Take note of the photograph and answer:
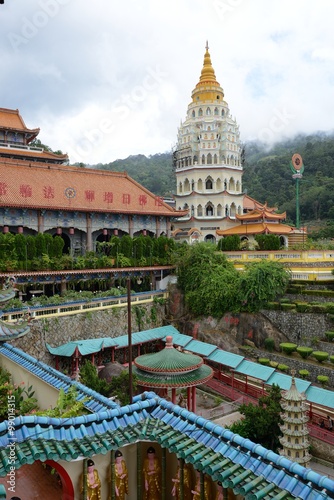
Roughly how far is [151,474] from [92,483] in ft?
3.22

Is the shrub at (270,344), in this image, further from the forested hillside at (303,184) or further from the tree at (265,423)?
the forested hillside at (303,184)

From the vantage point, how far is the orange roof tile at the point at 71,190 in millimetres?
26531

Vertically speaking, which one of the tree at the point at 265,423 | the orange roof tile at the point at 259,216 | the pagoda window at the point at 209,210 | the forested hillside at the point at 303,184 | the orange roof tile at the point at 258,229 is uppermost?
the forested hillside at the point at 303,184

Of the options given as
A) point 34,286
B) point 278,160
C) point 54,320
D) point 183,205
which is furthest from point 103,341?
point 278,160

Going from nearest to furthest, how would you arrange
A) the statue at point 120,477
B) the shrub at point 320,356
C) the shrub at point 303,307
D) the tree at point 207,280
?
1. the statue at point 120,477
2. the shrub at point 320,356
3. the shrub at point 303,307
4. the tree at point 207,280

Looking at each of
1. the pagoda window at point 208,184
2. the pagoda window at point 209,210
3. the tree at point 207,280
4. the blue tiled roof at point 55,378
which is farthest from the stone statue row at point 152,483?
A: the pagoda window at point 208,184

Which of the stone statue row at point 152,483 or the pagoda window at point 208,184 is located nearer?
the stone statue row at point 152,483

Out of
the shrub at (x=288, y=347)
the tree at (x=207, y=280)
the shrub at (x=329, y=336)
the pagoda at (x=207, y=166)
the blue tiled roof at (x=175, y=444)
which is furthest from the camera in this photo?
the pagoda at (x=207, y=166)

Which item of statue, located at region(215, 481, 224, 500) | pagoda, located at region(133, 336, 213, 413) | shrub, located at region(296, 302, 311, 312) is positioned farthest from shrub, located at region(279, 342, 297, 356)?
statue, located at region(215, 481, 224, 500)

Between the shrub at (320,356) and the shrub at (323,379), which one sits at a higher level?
the shrub at (320,356)

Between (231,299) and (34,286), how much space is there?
38.4 feet

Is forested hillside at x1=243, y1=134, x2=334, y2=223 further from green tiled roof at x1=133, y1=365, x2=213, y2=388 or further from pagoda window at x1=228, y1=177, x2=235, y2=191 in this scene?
green tiled roof at x1=133, y1=365, x2=213, y2=388

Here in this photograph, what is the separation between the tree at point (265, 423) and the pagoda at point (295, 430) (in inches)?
36.1

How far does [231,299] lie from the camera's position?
76.0ft
